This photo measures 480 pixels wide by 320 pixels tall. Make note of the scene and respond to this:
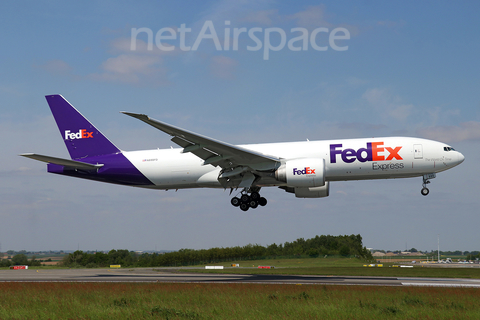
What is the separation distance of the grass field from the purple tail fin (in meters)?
14.4

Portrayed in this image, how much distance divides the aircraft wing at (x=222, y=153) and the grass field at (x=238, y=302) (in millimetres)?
8702

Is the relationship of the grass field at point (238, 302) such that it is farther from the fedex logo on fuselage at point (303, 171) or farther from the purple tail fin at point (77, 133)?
the purple tail fin at point (77, 133)

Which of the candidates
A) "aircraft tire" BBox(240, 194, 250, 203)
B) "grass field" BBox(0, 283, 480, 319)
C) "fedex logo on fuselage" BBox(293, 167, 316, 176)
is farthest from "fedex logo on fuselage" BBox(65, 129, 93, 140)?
"fedex logo on fuselage" BBox(293, 167, 316, 176)

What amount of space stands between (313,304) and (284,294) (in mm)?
2243

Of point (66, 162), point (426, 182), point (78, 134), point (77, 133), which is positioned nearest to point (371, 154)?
point (426, 182)

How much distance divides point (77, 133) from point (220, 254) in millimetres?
43785

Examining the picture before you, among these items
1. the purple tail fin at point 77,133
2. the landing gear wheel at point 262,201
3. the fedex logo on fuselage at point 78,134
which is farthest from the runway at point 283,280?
the fedex logo on fuselage at point 78,134

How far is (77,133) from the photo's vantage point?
35438 millimetres

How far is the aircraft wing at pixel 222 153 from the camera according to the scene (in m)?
25.9

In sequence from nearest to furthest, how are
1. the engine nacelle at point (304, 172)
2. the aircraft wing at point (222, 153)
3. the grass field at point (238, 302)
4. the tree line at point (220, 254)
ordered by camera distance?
the grass field at point (238, 302) → the aircraft wing at point (222, 153) → the engine nacelle at point (304, 172) → the tree line at point (220, 254)

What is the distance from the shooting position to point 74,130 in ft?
117

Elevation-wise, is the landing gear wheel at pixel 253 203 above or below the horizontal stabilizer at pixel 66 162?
below

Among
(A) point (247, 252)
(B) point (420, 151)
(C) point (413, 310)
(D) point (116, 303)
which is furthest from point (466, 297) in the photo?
(A) point (247, 252)

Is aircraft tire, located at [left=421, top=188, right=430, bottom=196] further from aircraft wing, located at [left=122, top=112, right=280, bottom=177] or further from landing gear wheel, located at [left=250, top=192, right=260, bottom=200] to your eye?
landing gear wheel, located at [left=250, top=192, right=260, bottom=200]
